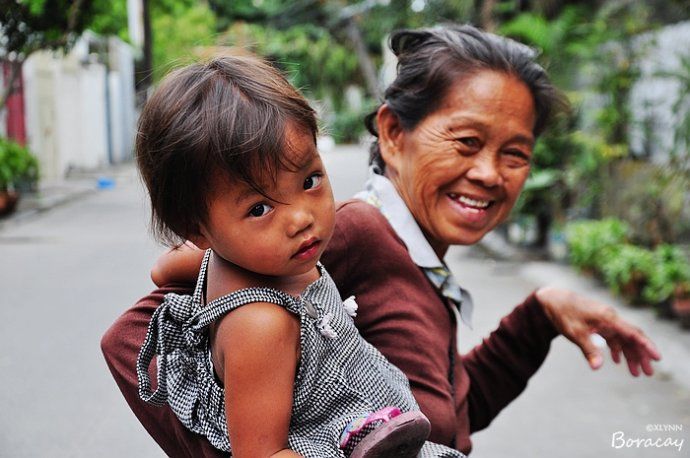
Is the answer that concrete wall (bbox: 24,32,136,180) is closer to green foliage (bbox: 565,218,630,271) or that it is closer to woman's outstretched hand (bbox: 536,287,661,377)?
green foliage (bbox: 565,218,630,271)

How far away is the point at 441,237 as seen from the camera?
192 centimetres

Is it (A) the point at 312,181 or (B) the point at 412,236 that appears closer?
(A) the point at 312,181

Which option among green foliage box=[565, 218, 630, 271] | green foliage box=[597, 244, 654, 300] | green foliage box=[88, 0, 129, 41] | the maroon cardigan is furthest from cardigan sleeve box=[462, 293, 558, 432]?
green foliage box=[88, 0, 129, 41]

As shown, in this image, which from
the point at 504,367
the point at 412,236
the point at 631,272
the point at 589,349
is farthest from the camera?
the point at 631,272

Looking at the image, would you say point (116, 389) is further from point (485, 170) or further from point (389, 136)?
point (485, 170)

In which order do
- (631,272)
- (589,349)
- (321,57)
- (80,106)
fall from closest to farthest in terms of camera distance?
(589,349), (631,272), (80,106), (321,57)

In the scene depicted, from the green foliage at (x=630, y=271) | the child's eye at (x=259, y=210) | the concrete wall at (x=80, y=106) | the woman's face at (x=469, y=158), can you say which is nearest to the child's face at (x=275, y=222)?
the child's eye at (x=259, y=210)

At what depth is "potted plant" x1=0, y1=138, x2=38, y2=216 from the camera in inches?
514

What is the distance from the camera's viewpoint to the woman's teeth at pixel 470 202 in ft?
6.29

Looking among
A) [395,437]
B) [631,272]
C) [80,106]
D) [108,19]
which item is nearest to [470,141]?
[395,437]

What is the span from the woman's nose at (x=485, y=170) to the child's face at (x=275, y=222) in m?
0.61

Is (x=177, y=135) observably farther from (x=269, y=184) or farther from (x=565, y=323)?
(x=565, y=323)

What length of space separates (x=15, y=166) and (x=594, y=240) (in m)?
9.06

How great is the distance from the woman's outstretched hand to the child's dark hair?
880 millimetres
